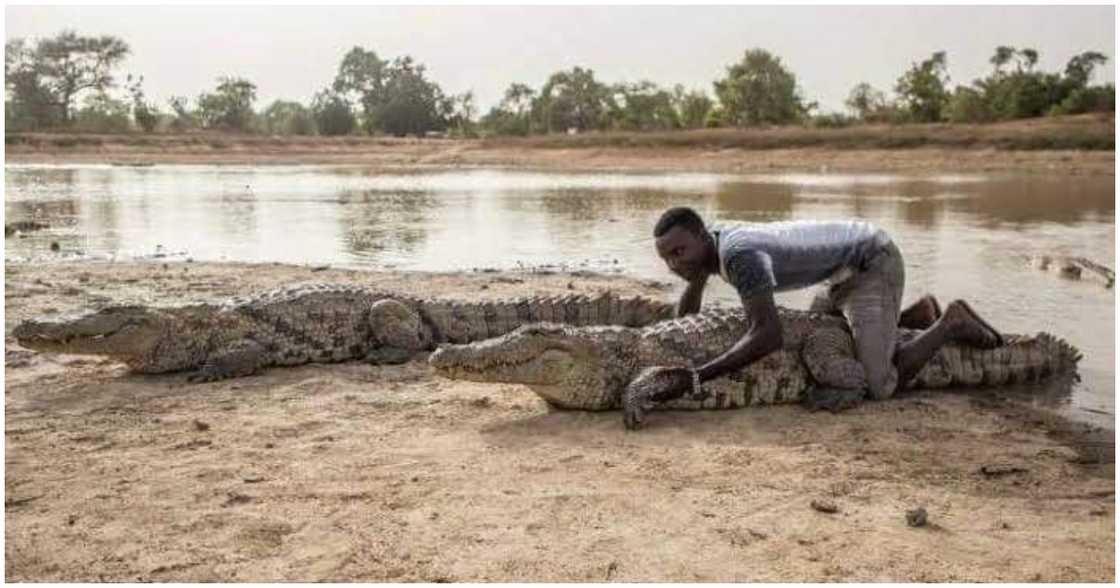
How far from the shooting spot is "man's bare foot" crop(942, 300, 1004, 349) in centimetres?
524

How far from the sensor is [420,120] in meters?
68.3

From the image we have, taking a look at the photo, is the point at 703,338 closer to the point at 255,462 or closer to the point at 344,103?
the point at 255,462

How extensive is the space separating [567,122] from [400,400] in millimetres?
58325

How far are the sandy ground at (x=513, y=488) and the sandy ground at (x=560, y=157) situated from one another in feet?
79.8

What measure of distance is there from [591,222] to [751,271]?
10.5 meters

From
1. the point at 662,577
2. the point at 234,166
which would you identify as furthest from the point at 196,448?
the point at 234,166

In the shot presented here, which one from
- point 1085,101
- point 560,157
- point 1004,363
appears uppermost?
point 1085,101

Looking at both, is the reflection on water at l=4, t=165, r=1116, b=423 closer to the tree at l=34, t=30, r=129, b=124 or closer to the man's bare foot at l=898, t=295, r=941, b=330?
the man's bare foot at l=898, t=295, r=941, b=330

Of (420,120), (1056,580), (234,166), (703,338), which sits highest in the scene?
(420,120)

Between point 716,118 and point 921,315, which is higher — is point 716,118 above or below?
above

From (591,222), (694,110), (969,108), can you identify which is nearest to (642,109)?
(694,110)

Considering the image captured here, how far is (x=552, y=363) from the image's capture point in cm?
488

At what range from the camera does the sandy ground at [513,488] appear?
3.13m

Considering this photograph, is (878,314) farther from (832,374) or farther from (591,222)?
(591,222)
